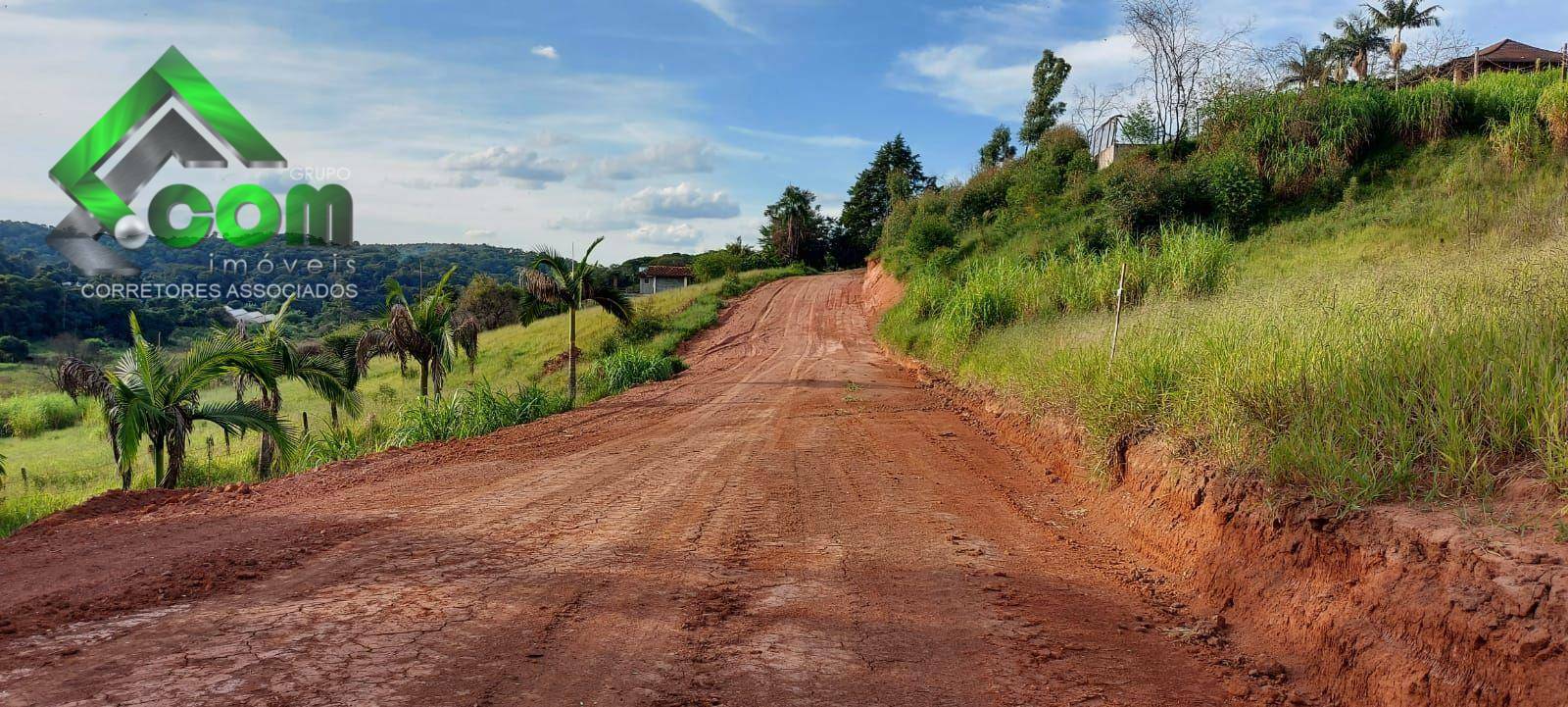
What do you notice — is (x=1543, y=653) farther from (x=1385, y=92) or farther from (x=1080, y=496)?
(x=1385, y=92)

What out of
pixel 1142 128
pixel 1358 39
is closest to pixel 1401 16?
pixel 1358 39

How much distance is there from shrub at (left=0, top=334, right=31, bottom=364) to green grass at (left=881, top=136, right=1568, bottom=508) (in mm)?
56328

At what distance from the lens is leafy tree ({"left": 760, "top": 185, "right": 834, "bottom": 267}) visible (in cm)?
7156

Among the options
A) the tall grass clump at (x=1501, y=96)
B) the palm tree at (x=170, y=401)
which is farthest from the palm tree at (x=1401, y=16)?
the palm tree at (x=170, y=401)

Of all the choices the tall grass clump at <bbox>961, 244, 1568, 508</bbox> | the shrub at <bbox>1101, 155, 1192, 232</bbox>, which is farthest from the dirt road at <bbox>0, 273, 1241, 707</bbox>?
the shrub at <bbox>1101, 155, 1192, 232</bbox>

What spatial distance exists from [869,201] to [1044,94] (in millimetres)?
24616

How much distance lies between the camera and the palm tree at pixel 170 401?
11844 mm

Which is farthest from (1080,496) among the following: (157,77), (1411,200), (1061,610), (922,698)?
(157,77)

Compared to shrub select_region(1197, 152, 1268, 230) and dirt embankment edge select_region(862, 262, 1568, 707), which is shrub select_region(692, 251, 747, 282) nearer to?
shrub select_region(1197, 152, 1268, 230)

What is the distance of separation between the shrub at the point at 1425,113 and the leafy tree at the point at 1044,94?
99.0 feet

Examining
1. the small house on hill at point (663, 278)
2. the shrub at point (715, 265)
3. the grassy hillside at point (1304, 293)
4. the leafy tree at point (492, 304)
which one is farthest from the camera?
the small house on hill at point (663, 278)

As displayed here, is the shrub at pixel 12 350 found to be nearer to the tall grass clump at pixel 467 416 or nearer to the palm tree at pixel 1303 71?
the tall grass clump at pixel 467 416

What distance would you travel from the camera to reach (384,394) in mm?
32062

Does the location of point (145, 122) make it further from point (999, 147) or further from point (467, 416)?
point (999, 147)
